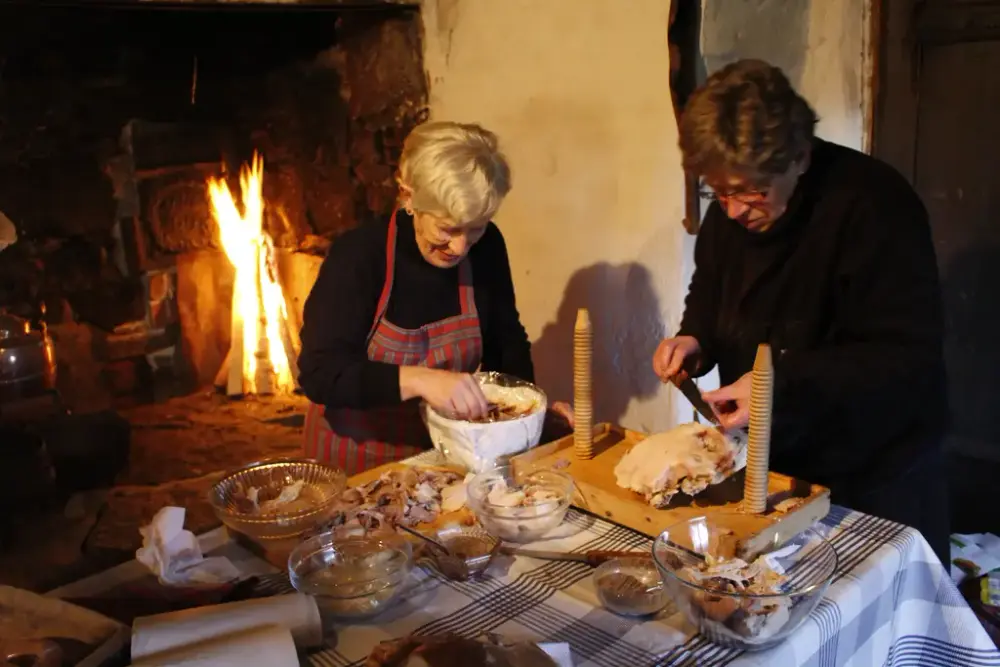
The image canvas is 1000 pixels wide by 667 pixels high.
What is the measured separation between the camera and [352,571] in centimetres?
114

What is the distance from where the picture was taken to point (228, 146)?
2766 mm

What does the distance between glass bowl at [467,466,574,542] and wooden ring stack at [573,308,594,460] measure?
5.2 inches

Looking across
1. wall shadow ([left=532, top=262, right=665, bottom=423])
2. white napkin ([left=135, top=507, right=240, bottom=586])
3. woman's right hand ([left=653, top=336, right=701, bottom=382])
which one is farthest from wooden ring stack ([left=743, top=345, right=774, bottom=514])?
wall shadow ([left=532, top=262, right=665, bottom=423])

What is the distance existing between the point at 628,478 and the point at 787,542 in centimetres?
26

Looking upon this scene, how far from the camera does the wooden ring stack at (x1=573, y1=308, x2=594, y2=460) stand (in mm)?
1461

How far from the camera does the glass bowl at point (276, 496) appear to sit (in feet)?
4.13

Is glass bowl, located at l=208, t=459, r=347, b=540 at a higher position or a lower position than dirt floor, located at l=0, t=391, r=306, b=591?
higher

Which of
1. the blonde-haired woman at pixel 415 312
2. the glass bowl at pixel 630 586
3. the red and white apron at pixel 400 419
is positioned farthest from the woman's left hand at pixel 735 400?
the red and white apron at pixel 400 419

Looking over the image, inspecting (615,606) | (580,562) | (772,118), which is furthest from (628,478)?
(772,118)

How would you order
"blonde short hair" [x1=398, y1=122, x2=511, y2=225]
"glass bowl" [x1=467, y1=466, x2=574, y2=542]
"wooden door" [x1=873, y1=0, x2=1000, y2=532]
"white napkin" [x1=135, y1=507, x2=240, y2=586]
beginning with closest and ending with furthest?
"white napkin" [x1=135, y1=507, x2=240, y2=586], "glass bowl" [x1=467, y1=466, x2=574, y2=542], "blonde short hair" [x1=398, y1=122, x2=511, y2=225], "wooden door" [x1=873, y1=0, x2=1000, y2=532]

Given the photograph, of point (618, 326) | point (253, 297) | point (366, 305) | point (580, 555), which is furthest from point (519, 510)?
point (253, 297)

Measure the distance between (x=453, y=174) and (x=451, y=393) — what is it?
16.5 inches

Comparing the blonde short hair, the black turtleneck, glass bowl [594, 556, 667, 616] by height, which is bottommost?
glass bowl [594, 556, 667, 616]

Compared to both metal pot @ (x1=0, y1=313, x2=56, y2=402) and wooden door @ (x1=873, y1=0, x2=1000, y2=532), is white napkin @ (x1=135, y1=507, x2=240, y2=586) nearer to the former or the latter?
metal pot @ (x1=0, y1=313, x2=56, y2=402)
